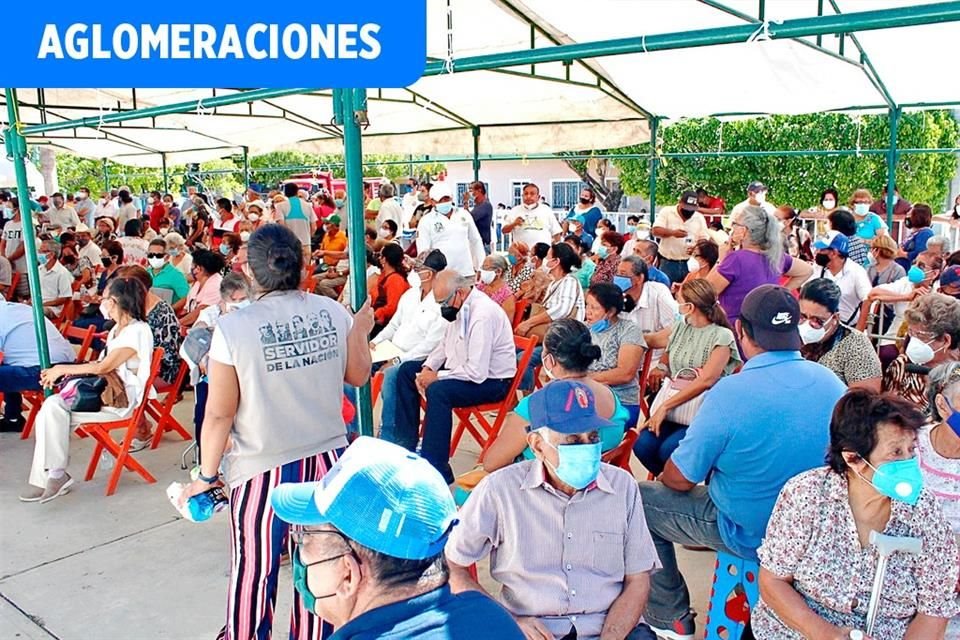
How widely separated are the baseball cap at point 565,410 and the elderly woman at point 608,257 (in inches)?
157

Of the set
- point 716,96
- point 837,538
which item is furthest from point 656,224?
point 837,538

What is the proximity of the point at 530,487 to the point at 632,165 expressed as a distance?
84.6ft

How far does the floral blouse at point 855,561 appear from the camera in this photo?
2.28 m

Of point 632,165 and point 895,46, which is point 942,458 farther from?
point 632,165

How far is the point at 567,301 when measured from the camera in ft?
19.0

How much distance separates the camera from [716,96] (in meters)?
8.01

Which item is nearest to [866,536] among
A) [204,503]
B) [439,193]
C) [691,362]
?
[691,362]

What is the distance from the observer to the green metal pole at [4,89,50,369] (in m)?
4.83

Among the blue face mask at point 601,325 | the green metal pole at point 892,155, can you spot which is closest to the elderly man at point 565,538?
the blue face mask at point 601,325

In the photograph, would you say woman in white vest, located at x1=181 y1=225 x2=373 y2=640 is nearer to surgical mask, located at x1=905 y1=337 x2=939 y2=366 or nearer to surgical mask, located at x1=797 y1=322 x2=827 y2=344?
surgical mask, located at x1=797 y1=322 x2=827 y2=344

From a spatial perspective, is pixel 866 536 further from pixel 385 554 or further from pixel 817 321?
pixel 817 321

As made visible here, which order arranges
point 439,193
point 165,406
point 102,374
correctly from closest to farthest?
1. point 102,374
2. point 165,406
3. point 439,193

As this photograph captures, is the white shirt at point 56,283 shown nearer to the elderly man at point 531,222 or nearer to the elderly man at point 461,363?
the elderly man at point 531,222

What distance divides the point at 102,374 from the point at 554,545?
325 cm
